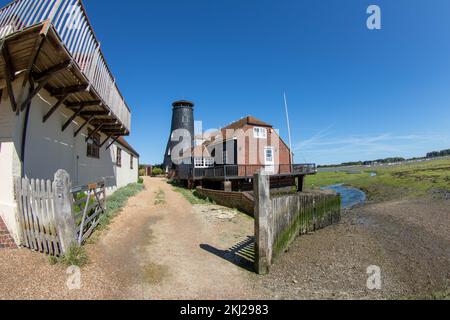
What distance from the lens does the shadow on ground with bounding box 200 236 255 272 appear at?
589cm

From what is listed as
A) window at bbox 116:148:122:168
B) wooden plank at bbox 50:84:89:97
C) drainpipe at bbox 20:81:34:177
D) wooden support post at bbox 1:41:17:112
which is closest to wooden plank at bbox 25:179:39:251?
drainpipe at bbox 20:81:34:177

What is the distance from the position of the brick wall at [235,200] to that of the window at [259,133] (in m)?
9.45

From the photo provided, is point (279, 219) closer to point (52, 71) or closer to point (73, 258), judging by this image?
point (73, 258)

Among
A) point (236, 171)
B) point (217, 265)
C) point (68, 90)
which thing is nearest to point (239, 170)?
point (236, 171)

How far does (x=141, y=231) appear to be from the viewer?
7.86 metres

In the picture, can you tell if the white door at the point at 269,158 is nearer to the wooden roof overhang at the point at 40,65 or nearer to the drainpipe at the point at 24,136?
the wooden roof overhang at the point at 40,65

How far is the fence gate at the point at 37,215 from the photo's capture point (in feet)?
16.4

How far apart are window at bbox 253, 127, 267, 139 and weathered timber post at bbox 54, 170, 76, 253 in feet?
65.9

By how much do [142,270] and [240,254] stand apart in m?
2.71

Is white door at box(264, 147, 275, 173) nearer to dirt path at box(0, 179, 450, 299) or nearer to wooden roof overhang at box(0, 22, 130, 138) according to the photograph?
dirt path at box(0, 179, 450, 299)

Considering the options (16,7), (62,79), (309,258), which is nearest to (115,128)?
(62,79)

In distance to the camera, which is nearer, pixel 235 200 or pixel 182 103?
pixel 235 200

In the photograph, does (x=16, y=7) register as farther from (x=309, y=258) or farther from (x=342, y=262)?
(x=342, y=262)

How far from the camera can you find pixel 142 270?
199 inches
